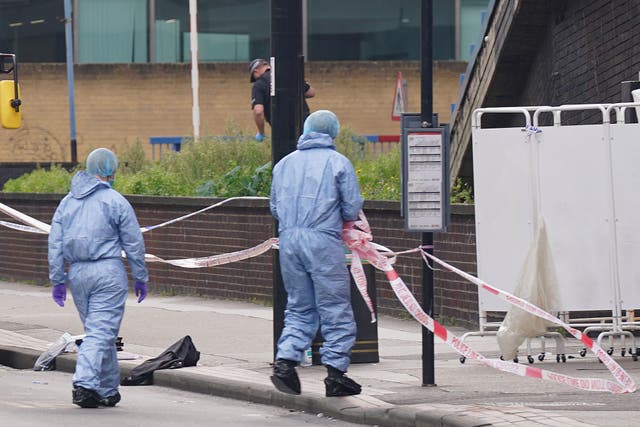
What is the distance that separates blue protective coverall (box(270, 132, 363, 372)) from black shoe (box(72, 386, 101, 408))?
1313 mm

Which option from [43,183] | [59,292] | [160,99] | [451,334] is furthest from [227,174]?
[160,99]

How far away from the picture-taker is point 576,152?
11.5m

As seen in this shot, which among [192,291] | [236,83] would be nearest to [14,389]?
[192,291]

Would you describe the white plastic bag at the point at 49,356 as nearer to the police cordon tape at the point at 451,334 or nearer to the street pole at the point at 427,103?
the police cordon tape at the point at 451,334

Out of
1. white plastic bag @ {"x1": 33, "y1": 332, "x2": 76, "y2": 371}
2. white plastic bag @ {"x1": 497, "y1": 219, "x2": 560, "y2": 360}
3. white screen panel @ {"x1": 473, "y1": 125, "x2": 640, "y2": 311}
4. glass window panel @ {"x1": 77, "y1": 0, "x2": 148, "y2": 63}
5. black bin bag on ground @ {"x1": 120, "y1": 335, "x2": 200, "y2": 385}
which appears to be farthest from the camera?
glass window panel @ {"x1": 77, "y1": 0, "x2": 148, "y2": 63}

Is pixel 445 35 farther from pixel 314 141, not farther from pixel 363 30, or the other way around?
pixel 314 141

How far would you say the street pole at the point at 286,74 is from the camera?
1139 centimetres

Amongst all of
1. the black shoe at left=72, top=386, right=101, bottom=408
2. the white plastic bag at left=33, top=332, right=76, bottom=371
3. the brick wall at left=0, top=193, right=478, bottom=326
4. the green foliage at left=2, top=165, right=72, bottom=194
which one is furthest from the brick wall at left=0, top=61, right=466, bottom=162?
the black shoe at left=72, top=386, right=101, bottom=408

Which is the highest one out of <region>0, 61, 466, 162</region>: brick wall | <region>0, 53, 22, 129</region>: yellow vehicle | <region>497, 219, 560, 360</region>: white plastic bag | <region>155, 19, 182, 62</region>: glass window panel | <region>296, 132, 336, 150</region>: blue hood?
<region>155, 19, 182, 62</region>: glass window panel

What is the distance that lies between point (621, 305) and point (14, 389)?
15.2 ft

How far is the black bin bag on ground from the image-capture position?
38.5 ft

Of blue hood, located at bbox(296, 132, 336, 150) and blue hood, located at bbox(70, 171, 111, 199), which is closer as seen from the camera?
blue hood, located at bbox(296, 132, 336, 150)

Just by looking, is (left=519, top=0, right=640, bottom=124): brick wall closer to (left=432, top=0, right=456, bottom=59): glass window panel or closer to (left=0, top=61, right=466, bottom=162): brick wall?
(left=0, top=61, right=466, bottom=162): brick wall

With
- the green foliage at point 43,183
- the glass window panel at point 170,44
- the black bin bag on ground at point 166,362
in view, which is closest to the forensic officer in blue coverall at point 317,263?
the black bin bag on ground at point 166,362
